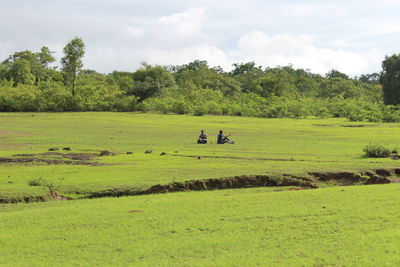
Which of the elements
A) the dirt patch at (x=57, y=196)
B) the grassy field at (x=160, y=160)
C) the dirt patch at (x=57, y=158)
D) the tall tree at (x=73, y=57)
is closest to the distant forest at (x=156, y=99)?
the tall tree at (x=73, y=57)

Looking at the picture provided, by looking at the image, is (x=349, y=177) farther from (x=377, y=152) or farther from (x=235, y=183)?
(x=377, y=152)

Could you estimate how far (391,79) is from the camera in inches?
3317

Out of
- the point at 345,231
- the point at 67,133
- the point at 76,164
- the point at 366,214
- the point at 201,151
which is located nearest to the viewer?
the point at 345,231

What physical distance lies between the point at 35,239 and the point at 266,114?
68.1 meters

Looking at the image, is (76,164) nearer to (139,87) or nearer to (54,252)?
(54,252)

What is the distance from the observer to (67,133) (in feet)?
141

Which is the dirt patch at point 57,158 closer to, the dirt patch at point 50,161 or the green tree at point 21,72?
the dirt patch at point 50,161

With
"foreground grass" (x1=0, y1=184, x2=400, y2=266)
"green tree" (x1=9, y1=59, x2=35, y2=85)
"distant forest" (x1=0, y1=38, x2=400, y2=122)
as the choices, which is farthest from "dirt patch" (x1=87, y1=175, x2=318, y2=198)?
"green tree" (x1=9, y1=59, x2=35, y2=85)

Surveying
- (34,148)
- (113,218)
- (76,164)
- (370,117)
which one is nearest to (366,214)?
(113,218)

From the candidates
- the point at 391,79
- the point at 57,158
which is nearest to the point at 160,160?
the point at 57,158

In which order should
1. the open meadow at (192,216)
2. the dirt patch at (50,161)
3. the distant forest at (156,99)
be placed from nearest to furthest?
the open meadow at (192,216) → the dirt patch at (50,161) → the distant forest at (156,99)

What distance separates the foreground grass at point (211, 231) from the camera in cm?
934

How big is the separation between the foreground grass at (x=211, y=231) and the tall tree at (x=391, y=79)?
73866 mm

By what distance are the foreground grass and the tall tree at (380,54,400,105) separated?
73866 mm
